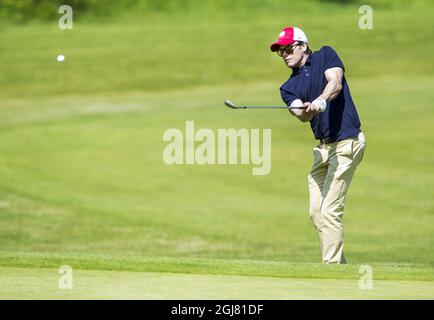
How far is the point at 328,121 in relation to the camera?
347 inches

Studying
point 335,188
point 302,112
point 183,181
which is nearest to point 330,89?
point 302,112

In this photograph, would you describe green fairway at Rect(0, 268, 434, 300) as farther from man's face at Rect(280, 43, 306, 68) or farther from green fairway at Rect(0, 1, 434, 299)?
man's face at Rect(280, 43, 306, 68)

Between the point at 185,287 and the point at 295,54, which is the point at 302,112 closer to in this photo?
the point at 295,54

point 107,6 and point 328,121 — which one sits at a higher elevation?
point 107,6

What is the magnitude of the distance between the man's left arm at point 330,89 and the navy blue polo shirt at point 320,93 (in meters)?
0.14

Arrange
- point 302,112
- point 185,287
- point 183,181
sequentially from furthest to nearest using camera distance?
1. point 183,181
2. point 302,112
3. point 185,287

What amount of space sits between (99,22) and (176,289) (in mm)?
38006

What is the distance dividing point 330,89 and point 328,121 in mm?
449

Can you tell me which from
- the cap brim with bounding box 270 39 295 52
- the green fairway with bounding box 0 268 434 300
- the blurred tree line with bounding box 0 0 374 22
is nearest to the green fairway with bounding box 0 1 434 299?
the green fairway with bounding box 0 268 434 300

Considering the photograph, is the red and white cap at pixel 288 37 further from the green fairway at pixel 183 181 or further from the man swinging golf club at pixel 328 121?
the green fairway at pixel 183 181

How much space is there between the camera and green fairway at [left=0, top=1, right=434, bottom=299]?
751cm

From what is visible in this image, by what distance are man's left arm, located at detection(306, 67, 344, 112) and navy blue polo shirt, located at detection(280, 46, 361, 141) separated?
5.5 inches

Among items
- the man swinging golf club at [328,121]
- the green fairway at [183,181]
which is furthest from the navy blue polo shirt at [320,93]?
the green fairway at [183,181]

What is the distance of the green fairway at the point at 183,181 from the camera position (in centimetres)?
751
